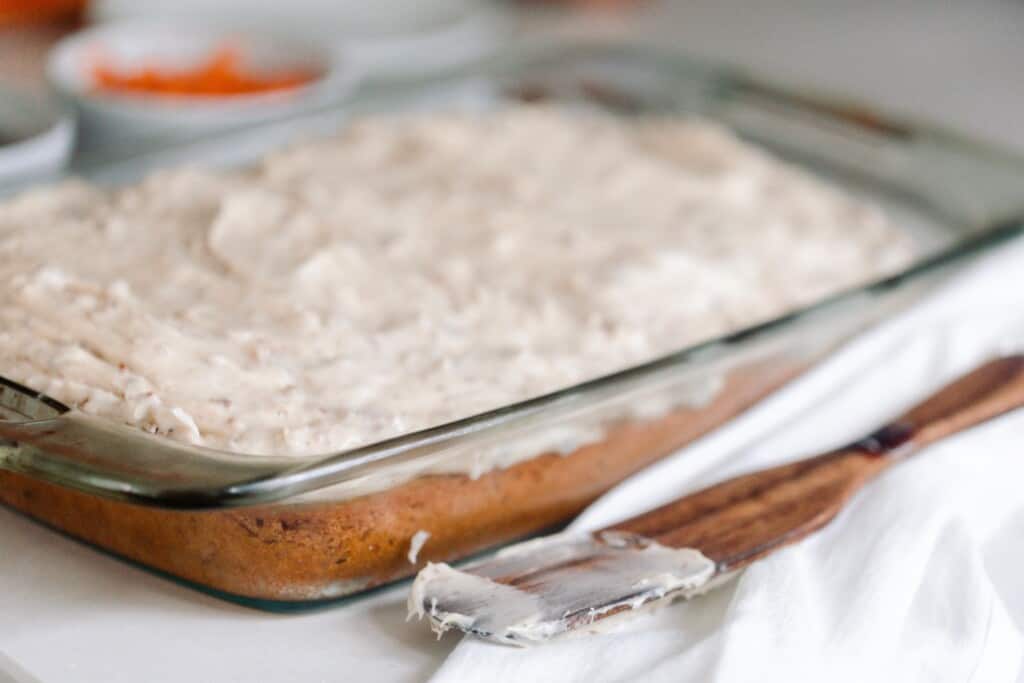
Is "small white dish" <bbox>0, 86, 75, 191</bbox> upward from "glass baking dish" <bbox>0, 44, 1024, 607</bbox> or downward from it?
upward

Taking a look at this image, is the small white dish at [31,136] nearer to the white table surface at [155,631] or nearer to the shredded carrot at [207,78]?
the shredded carrot at [207,78]

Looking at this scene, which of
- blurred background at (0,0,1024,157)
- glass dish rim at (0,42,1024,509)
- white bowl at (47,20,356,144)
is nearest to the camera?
glass dish rim at (0,42,1024,509)

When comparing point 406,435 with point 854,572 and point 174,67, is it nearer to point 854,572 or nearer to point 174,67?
point 854,572

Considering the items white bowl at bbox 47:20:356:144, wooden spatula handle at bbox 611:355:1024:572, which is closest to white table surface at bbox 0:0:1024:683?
wooden spatula handle at bbox 611:355:1024:572

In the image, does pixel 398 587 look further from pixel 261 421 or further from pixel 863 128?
pixel 863 128

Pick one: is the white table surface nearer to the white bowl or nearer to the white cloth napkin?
the white cloth napkin

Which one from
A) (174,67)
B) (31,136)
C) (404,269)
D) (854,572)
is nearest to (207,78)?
(174,67)
